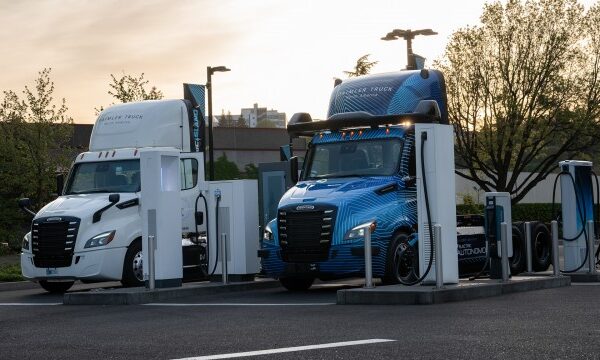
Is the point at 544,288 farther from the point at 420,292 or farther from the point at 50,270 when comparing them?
the point at 50,270

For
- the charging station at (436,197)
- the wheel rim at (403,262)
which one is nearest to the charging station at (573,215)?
the wheel rim at (403,262)

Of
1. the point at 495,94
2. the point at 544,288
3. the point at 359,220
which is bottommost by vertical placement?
the point at 544,288

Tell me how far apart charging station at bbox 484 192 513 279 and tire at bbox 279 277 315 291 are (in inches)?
130

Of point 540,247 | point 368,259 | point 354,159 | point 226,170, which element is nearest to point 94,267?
point 354,159

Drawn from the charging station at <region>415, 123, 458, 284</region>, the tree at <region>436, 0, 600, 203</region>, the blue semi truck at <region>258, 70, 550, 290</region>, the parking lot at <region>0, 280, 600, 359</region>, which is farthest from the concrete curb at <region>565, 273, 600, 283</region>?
the tree at <region>436, 0, 600, 203</region>

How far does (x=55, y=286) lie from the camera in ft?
72.5

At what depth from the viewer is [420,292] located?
1518 centimetres

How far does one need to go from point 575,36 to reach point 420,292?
35920 mm

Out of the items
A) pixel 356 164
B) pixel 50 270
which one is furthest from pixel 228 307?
pixel 50 270

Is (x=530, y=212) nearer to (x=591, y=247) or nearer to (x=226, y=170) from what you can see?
(x=226, y=170)

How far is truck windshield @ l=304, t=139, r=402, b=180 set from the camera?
1922cm

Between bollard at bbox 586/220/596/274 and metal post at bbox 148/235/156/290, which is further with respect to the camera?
bollard at bbox 586/220/596/274

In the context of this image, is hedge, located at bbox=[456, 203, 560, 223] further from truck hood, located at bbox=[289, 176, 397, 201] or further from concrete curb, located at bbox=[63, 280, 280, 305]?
concrete curb, located at bbox=[63, 280, 280, 305]

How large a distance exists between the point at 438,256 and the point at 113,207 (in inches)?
278
